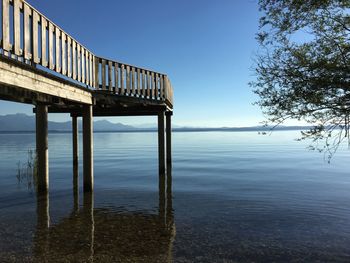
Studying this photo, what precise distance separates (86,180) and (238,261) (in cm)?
892

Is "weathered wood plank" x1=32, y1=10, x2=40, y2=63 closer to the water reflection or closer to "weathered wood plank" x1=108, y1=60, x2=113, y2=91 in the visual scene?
the water reflection

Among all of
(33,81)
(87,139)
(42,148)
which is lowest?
(42,148)

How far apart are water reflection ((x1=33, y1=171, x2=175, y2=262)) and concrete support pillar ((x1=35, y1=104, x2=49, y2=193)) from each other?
1884 millimetres

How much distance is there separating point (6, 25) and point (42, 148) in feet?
26.5

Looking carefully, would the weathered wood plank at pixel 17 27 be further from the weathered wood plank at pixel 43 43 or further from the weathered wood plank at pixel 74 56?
the weathered wood plank at pixel 74 56

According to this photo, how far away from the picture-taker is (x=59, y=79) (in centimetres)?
1036

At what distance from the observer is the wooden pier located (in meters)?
7.62

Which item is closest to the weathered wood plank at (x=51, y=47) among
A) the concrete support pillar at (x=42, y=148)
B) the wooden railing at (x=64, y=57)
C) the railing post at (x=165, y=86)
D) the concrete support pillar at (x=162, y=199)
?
the wooden railing at (x=64, y=57)

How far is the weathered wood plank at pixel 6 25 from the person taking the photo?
23.1 feet

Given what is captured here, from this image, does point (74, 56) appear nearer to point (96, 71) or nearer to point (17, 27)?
point (96, 71)

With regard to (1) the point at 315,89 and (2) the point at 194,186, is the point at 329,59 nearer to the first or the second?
(1) the point at 315,89

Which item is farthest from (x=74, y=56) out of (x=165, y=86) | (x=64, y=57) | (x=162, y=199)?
(x=165, y=86)

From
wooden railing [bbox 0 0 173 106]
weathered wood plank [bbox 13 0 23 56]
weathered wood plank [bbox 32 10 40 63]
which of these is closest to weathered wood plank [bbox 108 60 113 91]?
wooden railing [bbox 0 0 173 106]

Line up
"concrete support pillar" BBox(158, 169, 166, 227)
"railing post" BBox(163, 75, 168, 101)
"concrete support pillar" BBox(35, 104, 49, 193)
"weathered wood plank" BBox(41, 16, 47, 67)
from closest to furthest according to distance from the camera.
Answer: "weathered wood plank" BBox(41, 16, 47, 67)
"concrete support pillar" BBox(158, 169, 166, 227)
"concrete support pillar" BBox(35, 104, 49, 193)
"railing post" BBox(163, 75, 168, 101)
